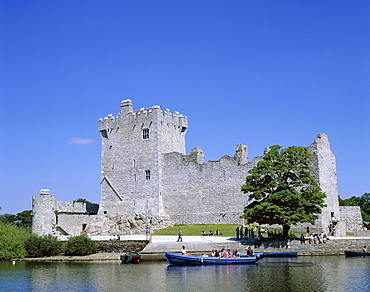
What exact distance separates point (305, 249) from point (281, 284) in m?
12.9

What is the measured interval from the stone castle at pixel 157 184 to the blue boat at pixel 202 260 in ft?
48.0

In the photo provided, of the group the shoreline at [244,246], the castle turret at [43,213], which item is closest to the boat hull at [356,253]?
the shoreline at [244,246]

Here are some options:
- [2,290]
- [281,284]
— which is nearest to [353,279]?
[281,284]

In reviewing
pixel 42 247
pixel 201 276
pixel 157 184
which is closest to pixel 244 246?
pixel 201 276

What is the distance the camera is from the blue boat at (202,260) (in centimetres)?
3262

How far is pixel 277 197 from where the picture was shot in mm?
36844

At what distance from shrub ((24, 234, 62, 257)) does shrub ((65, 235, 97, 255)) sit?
1.34 m

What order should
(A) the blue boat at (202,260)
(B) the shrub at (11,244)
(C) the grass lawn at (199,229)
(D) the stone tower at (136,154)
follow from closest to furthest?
(A) the blue boat at (202,260), (B) the shrub at (11,244), (C) the grass lawn at (199,229), (D) the stone tower at (136,154)

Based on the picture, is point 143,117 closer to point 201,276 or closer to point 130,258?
point 130,258

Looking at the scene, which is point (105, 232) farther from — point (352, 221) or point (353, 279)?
point (353, 279)

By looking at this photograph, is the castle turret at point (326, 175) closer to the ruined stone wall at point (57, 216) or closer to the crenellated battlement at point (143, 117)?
the crenellated battlement at point (143, 117)

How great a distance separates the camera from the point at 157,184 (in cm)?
5206

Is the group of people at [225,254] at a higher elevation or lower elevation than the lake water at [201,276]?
higher

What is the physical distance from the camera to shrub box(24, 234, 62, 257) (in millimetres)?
42000
